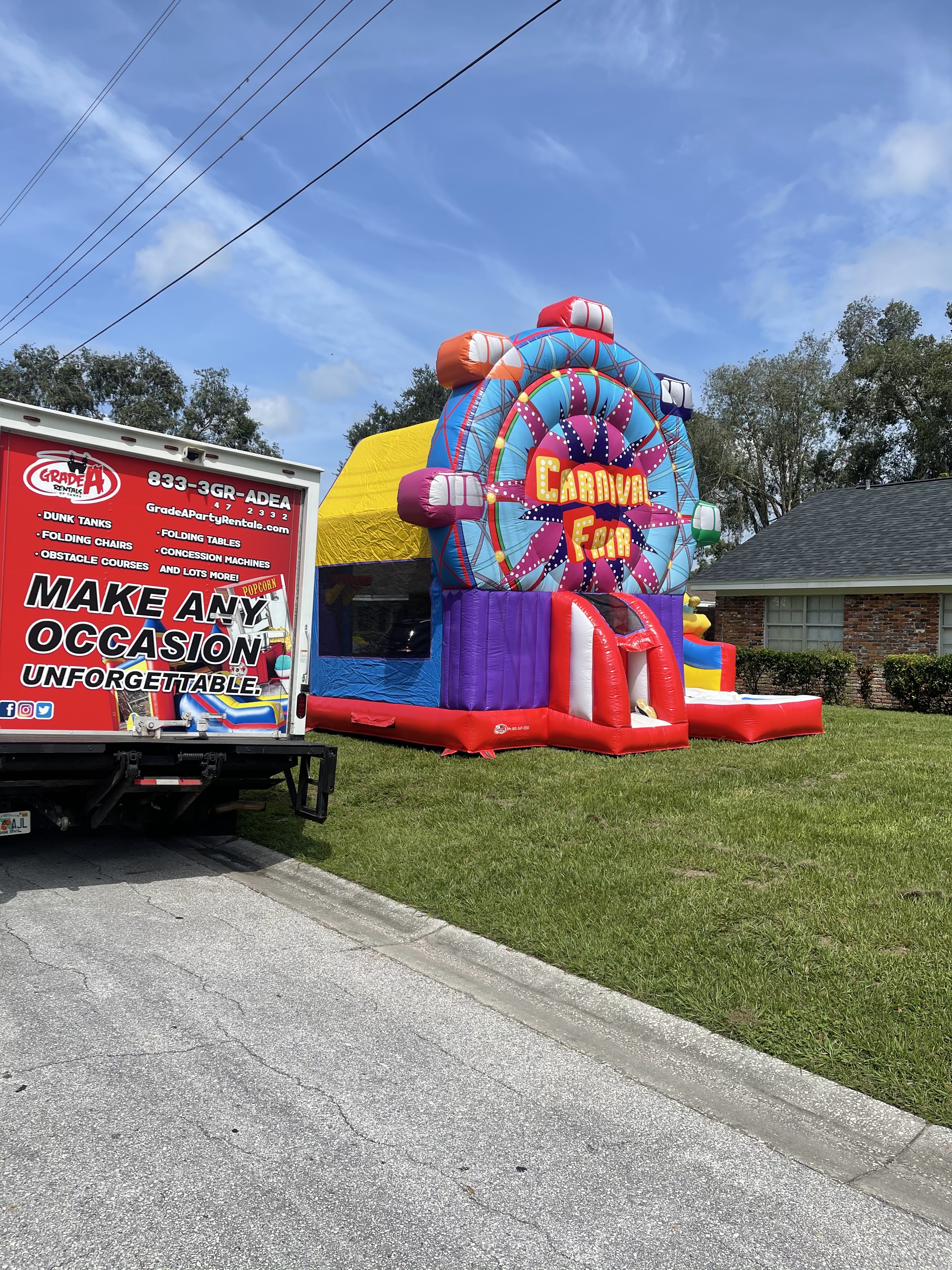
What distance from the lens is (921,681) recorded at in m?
17.1

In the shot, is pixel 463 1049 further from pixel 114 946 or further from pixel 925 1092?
pixel 114 946

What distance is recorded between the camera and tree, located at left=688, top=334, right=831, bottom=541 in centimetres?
4012

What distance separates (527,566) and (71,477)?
6444 millimetres

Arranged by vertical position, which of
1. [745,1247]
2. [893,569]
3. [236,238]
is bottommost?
[745,1247]

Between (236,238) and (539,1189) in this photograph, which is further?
(236,238)

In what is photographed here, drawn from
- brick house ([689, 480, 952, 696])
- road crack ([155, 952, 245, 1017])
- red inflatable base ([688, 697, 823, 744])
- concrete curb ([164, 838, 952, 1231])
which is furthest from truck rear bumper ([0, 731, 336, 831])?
brick house ([689, 480, 952, 696])

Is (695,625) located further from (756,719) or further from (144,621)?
(144,621)

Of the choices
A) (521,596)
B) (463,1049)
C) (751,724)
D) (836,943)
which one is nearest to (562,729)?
(521,596)

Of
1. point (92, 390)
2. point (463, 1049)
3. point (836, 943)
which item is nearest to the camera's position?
point (463, 1049)

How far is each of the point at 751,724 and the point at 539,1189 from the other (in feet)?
31.5

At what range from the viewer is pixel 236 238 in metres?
13.4

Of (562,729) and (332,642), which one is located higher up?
(332,642)

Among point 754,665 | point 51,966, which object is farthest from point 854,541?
point 51,966

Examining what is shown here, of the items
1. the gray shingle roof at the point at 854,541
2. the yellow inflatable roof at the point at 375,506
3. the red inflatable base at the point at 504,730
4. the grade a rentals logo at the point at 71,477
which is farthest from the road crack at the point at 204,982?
the gray shingle roof at the point at 854,541
